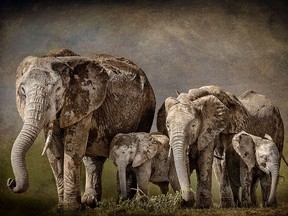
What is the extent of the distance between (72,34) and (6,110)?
3.39ft

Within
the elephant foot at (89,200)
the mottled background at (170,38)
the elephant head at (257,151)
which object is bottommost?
the elephant foot at (89,200)

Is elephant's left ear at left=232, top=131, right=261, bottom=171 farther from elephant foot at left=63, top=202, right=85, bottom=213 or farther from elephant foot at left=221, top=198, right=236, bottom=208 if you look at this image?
elephant foot at left=63, top=202, right=85, bottom=213

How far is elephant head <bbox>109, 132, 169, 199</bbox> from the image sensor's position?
5305 mm

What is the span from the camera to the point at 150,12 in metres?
7.19

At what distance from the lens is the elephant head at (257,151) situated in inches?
213

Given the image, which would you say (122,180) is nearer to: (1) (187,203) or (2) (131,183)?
(2) (131,183)

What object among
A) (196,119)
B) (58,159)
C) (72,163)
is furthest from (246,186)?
(58,159)

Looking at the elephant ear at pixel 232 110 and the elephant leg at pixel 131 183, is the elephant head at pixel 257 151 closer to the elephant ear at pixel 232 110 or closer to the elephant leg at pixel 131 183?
the elephant ear at pixel 232 110

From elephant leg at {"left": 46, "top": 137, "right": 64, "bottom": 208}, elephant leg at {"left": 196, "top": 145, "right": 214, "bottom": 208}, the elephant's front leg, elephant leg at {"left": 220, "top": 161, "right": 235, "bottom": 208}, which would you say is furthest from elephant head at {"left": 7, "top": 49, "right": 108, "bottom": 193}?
elephant leg at {"left": 220, "top": 161, "right": 235, "bottom": 208}

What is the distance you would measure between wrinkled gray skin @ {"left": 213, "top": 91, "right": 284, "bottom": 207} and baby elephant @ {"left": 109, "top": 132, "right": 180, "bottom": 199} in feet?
1.67

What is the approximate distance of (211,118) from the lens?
554 centimetres

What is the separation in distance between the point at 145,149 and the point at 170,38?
2.10 meters

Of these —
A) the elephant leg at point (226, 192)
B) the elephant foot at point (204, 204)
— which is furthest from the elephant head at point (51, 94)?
the elephant leg at point (226, 192)

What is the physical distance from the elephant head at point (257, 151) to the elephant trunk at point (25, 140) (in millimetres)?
1598
